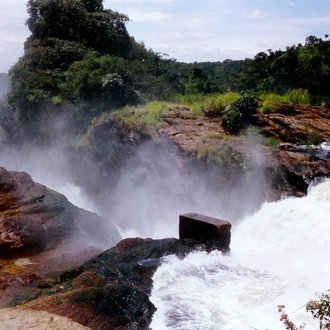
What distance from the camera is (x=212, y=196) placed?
12547mm

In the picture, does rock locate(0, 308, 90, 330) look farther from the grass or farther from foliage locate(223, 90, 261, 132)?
the grass

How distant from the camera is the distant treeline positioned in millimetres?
17906

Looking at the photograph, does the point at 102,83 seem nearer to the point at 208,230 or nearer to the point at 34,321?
the point at 208,230

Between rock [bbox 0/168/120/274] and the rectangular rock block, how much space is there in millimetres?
2348

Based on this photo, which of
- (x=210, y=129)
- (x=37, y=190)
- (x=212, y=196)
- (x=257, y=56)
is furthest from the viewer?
(x=257, y=56)

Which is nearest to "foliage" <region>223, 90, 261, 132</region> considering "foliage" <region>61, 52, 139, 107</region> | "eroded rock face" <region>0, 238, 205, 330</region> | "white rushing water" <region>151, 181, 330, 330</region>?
"white rushing water" <region>151, 181, 330, 330</region>

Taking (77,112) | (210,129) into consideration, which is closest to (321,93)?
(210,129)

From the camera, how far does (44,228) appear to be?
10.3 metres

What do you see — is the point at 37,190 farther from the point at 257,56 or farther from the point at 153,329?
the point at 257,56

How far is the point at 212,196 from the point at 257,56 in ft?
49.3

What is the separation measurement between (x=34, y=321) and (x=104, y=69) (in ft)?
48.8

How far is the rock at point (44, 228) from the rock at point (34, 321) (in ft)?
10.3

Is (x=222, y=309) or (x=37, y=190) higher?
(x=37, y=190)

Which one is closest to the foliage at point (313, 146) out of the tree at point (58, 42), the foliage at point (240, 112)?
the foliage at point (240, 112)
